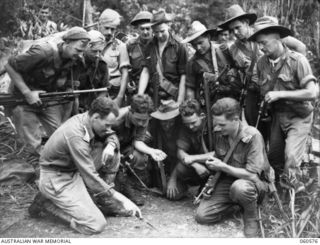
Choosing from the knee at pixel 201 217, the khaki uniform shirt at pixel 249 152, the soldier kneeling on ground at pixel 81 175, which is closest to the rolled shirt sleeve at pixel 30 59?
the soldier kneeling on ground at pixel 81 175

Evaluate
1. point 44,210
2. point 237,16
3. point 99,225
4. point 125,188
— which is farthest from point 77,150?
point 237,16

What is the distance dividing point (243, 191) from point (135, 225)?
126 cm

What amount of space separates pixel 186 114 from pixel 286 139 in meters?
1.29

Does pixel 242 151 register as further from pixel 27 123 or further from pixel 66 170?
pixel 27 123

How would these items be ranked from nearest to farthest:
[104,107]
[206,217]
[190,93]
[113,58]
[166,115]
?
[104,107]
[206,217]
[166,115]
[190,93]
[113,58]

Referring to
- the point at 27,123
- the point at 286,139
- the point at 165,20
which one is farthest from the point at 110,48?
the point at 286,139

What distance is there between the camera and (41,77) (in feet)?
19.7

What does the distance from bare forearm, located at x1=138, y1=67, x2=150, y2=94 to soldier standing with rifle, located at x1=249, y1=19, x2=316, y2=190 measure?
5.27 feet

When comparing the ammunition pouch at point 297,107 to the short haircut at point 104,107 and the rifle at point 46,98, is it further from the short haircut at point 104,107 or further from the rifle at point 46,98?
the rifle at point 46,98

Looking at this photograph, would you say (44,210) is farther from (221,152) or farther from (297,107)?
(297,107)

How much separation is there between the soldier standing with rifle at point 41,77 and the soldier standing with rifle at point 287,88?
225 centimetres

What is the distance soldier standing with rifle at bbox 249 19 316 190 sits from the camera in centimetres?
543

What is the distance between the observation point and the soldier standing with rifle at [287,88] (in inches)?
214

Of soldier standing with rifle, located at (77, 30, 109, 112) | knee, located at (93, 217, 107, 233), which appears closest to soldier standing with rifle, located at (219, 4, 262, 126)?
soldier standing with rifle, located at (77, 30, 109, 112)
